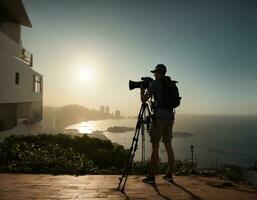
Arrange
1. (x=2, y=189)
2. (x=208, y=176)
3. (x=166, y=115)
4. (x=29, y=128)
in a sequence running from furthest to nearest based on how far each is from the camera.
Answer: (x=29, y=128)
(x=208, y=176)
(x=166, y=115)
(x=2, y=189)

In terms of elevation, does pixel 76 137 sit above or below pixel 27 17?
below

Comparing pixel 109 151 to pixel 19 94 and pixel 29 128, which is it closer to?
pixel 19 94

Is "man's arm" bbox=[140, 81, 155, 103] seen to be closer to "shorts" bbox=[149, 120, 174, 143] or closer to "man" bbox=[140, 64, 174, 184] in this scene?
"man" bbox=[140, 64, 174, 184]

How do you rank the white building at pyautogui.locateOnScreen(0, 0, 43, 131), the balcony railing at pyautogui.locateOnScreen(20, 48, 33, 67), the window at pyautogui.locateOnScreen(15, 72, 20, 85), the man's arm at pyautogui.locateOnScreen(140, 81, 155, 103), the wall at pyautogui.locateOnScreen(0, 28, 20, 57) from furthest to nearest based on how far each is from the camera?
the balcony railing at pyautogui.locateOnScreen(20, 48, 33, 67)
the window at pyautogui.locateOnScreen(15, 72, 20, 85)
the white building at pyautogui.locateOnScreen(0, 0, 43, 131)
the wall at pyautogui.locateOnScreen(0, 28, 20, 57)
the man's arm at pyautogui.locateOnScreen(140, 81, 155, 103)

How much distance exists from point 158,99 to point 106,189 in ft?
5.93

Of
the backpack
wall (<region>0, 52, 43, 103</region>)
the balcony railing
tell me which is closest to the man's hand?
the backpack

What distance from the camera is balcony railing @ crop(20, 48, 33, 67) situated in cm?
2169

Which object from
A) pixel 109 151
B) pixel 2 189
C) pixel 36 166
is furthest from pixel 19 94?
pixel 2 189

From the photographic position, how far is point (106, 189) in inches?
176

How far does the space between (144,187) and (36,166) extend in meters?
2.89

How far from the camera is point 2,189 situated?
14.5 feet

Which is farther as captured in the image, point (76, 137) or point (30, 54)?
point (30, 54)

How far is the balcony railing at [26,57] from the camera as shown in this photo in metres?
21.7

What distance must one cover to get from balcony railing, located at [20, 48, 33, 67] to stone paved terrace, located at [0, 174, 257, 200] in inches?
707
